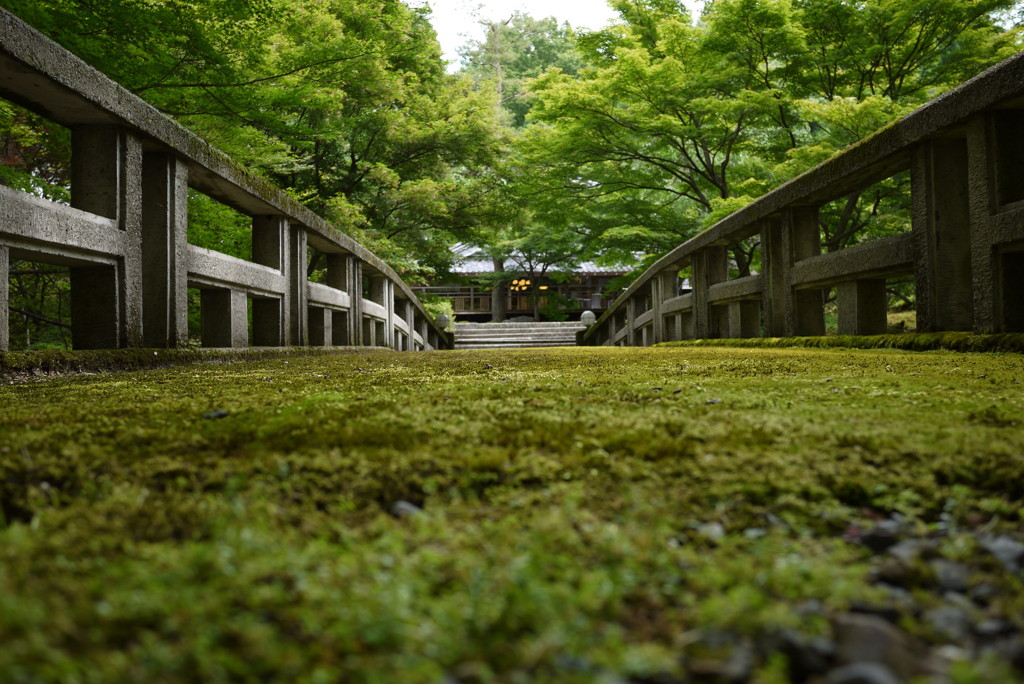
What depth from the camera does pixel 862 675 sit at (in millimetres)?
482

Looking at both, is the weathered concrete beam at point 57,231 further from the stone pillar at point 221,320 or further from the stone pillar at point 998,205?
the stone pillar at point 998,205

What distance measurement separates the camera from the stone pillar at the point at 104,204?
134 inches

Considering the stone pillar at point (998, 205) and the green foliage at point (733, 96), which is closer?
the stone pillar at point (998, 205)

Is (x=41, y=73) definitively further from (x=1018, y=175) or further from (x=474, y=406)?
(x=1018, y=175)

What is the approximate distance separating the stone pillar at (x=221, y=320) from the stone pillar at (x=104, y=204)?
119cm

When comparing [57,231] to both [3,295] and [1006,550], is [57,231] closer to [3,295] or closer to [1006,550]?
[3,295]

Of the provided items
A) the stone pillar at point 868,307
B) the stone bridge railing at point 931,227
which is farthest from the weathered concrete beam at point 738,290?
the stone pillar at point 868,307

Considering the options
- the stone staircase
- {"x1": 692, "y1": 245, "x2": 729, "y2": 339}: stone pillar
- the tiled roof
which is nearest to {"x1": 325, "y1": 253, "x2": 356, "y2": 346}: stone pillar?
{"x1": 692, "y1": 245, "x2": 729, "y2": 339}: stone pillar

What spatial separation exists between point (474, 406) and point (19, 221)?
242 centimetres

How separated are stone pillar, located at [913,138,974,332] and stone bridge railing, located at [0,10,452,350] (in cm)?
496

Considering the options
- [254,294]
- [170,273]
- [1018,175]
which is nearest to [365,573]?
[170,273]

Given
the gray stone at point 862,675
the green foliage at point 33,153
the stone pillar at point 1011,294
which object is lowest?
the gray stone at point 862,675

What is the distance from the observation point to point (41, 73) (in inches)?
111

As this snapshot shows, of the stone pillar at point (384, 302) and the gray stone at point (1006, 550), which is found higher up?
the stone pillar at point (384, 302)
